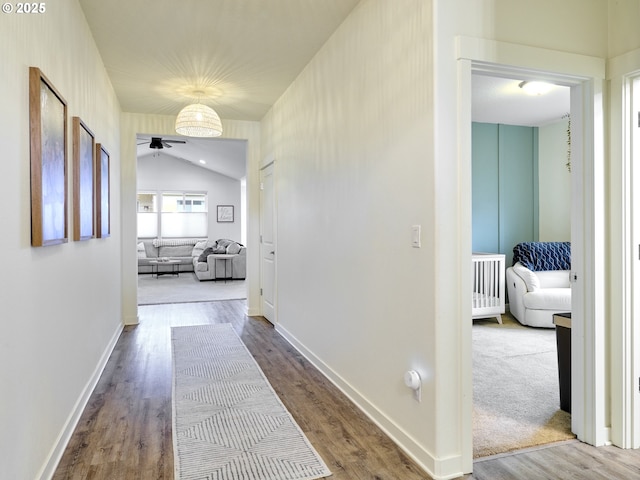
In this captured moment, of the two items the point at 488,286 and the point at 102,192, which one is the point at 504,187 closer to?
the point at 488,286

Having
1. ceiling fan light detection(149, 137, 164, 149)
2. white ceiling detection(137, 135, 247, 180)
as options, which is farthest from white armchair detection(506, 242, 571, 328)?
ceiling fan light detection(149, 137, 164, 149)

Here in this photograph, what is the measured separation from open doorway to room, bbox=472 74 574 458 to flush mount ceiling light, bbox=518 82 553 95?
44mm

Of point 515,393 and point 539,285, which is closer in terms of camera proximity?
point 515,393

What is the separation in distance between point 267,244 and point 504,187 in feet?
10.5

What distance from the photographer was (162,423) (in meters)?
2.48

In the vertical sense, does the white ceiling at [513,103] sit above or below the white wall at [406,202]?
above

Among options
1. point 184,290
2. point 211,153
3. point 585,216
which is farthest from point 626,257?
point 211,153

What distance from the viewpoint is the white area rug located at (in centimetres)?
198

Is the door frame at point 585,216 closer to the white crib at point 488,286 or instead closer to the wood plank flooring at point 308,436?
the wood plank flooring at point 308,436

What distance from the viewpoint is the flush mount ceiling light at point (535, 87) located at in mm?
4060

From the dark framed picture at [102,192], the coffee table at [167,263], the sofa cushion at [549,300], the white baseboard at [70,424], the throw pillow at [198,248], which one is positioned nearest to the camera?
the white baseboard at [70,424]

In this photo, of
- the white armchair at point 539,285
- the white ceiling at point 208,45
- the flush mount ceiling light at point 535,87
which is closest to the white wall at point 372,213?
the white ceiling at point 208,45

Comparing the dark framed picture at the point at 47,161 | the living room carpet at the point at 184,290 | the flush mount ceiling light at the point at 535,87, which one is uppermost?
the flush mount ceiling light at the point at 535,87

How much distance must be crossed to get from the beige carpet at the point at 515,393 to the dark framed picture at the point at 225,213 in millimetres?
8849
